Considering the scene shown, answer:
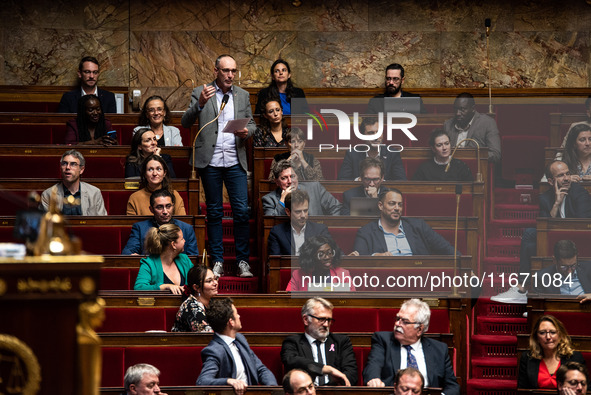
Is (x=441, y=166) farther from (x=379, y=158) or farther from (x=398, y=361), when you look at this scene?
(x=398, y=361)

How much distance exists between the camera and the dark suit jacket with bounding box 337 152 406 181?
4863 millimetres

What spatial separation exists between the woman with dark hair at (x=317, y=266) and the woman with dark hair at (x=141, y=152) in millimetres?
1048

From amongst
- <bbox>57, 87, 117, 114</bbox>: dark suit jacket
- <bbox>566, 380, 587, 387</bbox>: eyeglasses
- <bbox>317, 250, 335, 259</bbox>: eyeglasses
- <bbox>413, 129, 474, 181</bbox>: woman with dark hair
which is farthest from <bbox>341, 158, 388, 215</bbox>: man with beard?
<bbox>57, 87, 117, 114</bbox>: dark suit jacket

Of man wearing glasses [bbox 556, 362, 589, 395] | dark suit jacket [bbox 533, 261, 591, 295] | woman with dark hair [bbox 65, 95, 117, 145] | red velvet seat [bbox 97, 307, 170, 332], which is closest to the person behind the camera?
man wearing glasses [bbox 556, 362, 589, 395]

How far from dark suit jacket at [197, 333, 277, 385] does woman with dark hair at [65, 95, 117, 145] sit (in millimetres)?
2174

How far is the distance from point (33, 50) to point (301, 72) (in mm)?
1676

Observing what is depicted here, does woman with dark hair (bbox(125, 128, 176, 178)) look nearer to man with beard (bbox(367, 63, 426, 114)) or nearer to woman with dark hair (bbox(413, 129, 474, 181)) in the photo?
woman with dark hair (bbox(413, 129, 474, 181))

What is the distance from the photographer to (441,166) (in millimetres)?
4855

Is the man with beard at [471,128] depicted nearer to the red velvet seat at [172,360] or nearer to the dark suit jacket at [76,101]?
the dark suit jacket at [76,101]

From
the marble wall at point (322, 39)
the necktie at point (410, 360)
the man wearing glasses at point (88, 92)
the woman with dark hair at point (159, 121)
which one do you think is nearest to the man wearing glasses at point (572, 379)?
the necktie at point (410, 360)

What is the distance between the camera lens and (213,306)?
130 inches

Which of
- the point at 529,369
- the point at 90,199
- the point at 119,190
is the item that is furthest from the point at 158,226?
the point at 529,369

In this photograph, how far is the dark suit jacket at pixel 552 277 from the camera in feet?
13.1

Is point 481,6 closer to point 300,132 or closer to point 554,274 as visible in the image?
point 300,132
